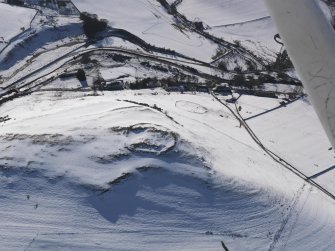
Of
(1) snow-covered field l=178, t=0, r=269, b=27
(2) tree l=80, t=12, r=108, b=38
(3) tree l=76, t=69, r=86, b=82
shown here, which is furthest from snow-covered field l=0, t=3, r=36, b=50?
(1) snow-covered field l=178, t=0, r=269, b=27

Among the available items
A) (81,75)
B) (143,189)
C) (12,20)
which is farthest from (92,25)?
(143,189)

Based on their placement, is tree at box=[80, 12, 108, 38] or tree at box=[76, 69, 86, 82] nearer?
tree at box=[76, 69, 86, 82]

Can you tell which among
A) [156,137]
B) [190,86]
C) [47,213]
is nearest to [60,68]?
[190,86]

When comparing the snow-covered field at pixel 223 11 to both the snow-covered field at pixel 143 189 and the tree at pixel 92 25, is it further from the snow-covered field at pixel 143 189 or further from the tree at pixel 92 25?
the snow-covered field at pixel 143 189

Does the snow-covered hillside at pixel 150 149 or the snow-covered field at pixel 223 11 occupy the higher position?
the snow-covered field at pixel 223 11

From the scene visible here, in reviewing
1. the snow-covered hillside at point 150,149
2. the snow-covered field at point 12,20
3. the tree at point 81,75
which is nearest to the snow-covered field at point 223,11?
the snow-covered hillside at point 150,149

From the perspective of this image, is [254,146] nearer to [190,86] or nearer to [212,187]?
[212,187]

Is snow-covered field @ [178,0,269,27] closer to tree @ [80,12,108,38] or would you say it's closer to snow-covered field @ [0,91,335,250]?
tree @ [80,12,108,38]

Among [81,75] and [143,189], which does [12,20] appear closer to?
[81,75]

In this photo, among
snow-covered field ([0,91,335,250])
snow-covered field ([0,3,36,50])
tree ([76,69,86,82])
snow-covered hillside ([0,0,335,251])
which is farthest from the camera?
snow-covered field ([0,3,36,50])
